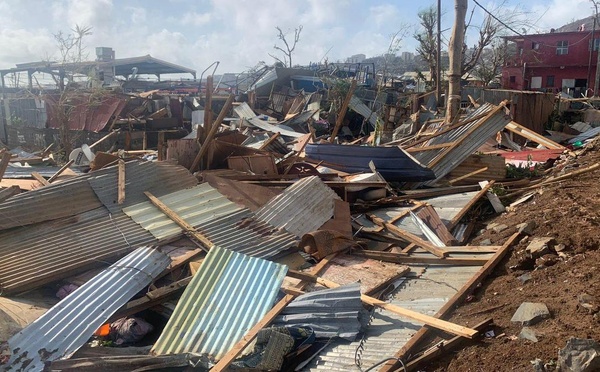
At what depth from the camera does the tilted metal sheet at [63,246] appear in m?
4.91

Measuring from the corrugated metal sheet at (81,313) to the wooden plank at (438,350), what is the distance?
2.57 metres

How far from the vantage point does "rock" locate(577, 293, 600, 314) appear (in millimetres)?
3666

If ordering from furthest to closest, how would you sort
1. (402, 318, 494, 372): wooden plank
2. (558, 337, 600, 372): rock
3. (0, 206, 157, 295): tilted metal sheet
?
(0, 206, 157, 295): tilted metal sheet, (402, 318, 494, 372): wooden plank, (558, 337, 600, 372): rock

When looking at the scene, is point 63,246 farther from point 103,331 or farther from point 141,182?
point 141,182

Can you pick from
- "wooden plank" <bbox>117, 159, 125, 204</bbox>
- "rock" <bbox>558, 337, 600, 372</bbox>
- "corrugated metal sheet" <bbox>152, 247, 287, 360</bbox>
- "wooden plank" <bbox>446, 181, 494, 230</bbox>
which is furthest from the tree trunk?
"rock" <bbox>558, 337, 600, 372</bbox>

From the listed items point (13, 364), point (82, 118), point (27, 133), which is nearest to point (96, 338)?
point (13, 364)

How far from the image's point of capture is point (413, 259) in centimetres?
596

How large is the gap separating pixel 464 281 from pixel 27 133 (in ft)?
59.8

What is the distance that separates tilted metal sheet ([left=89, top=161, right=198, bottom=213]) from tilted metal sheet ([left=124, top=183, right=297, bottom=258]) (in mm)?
161

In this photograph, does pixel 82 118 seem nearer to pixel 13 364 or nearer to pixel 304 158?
pixel 304 158

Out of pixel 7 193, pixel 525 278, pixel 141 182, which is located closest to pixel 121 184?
pixel 141 182

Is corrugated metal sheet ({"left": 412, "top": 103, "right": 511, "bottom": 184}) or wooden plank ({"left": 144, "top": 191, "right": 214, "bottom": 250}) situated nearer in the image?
wooden plank ({"left": 144, "top": 191, "right": 214, "bottom": 250})

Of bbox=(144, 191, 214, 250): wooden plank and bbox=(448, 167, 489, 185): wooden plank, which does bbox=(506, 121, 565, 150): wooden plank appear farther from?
bbox=(144, 191, 214, 250): wooden plank

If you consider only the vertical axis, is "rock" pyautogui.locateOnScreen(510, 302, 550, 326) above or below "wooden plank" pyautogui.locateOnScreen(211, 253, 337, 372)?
above
